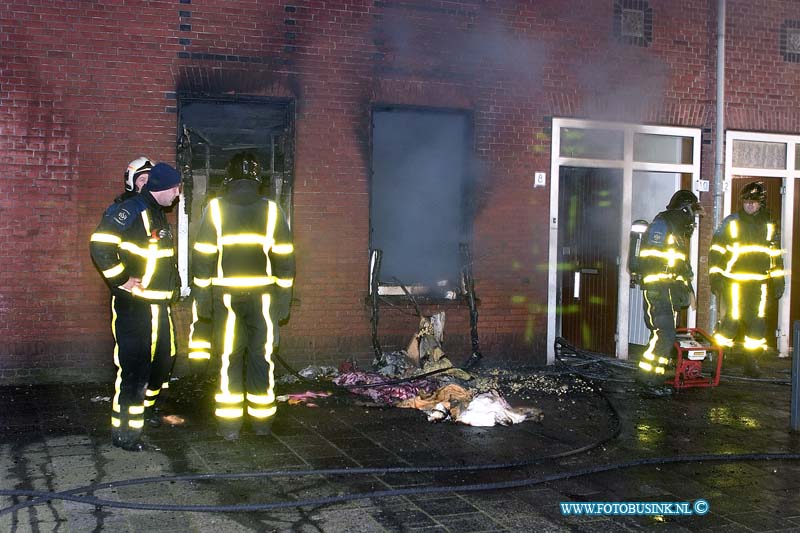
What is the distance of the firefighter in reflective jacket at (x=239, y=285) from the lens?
5.93 metres

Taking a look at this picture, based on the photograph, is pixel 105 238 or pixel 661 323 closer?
pixel 105 238

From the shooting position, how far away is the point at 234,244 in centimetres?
594

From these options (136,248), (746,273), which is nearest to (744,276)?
(746,273)

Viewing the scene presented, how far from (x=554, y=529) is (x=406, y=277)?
5.53 m

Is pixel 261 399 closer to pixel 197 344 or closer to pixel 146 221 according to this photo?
pixel 197 344

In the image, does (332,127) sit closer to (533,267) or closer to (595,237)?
(533,267)

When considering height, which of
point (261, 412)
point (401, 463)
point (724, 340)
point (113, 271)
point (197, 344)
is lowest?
point (401, 463)

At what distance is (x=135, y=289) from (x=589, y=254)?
6705 millimetres

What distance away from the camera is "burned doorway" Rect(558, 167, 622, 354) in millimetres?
10344

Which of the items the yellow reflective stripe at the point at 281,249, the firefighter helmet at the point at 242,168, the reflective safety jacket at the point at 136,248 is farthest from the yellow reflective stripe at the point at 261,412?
the firefighter helmet at the point at 242,168

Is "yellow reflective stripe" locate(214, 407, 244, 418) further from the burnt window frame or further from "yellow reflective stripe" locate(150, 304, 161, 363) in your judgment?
the burnt window frame

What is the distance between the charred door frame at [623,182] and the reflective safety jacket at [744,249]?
1.25m

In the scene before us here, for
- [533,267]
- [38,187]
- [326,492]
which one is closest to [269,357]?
[326,492]

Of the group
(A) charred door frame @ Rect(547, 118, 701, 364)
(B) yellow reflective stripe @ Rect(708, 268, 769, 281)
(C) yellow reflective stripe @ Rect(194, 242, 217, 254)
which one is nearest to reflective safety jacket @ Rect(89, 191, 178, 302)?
(C) yellow reflective stripe @ Rect(194, 242, 217, 254)
